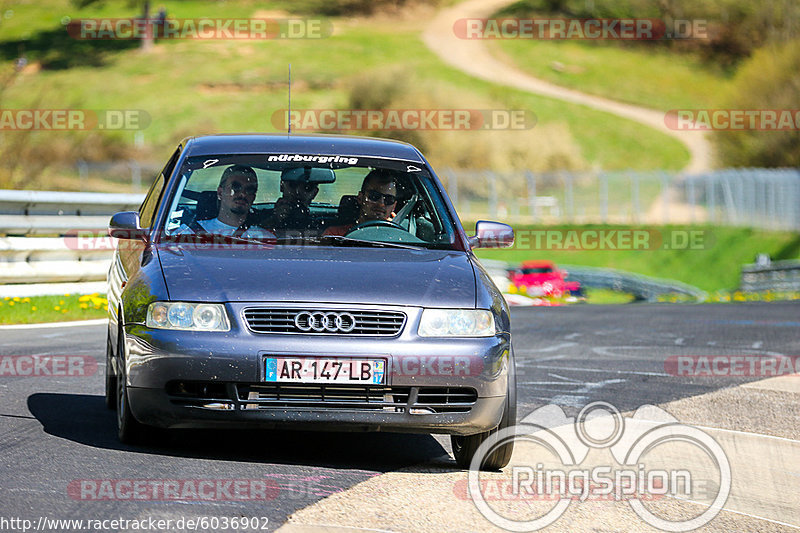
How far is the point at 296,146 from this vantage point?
24.0 feet

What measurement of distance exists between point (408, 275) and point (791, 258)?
36.1 meters

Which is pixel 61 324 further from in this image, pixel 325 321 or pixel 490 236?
pixel 325 321

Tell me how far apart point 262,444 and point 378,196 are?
1.63 m

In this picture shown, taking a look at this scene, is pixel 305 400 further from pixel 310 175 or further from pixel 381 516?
pixel 310 175

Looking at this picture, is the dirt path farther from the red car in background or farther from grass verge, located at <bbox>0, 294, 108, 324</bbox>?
grass verge, located at <bbox>0, 294, 108, 324</bbox>

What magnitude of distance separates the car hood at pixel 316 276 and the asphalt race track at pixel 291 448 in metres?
0.81

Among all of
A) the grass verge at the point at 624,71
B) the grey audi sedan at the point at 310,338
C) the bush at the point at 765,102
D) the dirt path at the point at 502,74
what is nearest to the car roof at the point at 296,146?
the grey audi sedan at the point at 310,338

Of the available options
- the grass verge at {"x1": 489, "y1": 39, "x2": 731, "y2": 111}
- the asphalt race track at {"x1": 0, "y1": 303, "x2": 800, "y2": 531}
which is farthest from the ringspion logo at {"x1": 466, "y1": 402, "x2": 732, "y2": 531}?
the grass verge at {"x1": 489, "y1": 39, "x2": 731, "y2": 111}

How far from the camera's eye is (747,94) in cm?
5653

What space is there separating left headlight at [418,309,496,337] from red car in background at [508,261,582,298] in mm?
22961

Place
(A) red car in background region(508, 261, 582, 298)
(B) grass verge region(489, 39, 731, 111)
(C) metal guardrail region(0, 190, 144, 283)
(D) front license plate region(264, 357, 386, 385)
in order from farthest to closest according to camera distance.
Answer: (B) grass verge region(489, 39, 731, 111) < (A) red car in background region(508, 261, 582, 298) < (C) metal guardrail region(0, 190, 144, 283) < (D) front license plate region(264, 357, 386, 385)

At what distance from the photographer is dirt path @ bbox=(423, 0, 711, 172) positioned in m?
76.2

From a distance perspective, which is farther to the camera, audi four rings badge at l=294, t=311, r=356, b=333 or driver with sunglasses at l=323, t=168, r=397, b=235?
driver with sunglasses at l=323, t=168, r=397, b=235

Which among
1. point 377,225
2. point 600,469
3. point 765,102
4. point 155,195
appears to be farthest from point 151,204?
point 765,102
